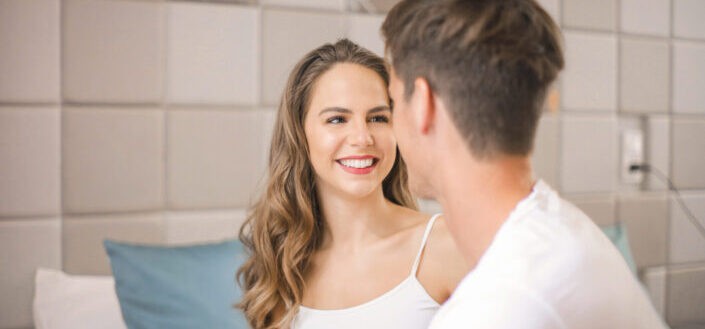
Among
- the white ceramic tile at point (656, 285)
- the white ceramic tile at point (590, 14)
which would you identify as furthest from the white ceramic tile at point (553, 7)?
the white ceramic tile at point (656, 285)

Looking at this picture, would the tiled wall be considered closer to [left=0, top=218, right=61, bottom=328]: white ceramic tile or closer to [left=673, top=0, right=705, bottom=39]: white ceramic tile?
[left=0, top=218, right=61, bottom=328]: white ceramic tile

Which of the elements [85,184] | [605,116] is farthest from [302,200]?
[605,116]

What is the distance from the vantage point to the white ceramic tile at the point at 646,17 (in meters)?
3.01

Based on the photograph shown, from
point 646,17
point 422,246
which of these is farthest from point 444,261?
point 646,17

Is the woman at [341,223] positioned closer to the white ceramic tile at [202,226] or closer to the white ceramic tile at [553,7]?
the white ceramic tile at [202,226]

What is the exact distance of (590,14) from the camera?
293cm

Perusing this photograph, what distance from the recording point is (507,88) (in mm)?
984

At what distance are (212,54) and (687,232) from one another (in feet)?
7.68

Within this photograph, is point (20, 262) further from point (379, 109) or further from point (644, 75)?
point (644, 75)

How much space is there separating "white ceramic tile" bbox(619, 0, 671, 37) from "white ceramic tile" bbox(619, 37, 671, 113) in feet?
0.16

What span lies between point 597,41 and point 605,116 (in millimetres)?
332

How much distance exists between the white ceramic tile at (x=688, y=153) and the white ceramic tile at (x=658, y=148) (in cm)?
4

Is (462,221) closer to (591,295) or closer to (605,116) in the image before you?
(591,295)

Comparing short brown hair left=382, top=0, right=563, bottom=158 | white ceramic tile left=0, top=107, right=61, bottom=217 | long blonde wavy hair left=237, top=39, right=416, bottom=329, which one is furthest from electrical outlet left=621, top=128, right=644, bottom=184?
white ceramic tile left=0, top=107, right=61, bottom=217
